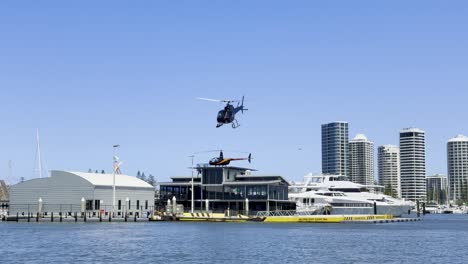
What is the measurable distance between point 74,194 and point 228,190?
36.8 metres

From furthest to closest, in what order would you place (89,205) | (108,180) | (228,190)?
1. (228,190)
2. (108,180)
3. (89,205)

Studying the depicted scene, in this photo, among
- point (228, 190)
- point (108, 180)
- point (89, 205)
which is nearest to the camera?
point (89, 205)

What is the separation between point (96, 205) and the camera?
15462cm

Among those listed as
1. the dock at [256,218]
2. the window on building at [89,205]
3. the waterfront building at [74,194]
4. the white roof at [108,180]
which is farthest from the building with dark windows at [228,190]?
the window on building at [89,205]

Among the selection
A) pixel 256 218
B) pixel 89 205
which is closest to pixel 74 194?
pixel 89 205

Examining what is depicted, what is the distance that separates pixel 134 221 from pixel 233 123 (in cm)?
4806

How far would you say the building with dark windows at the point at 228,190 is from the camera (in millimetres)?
167000

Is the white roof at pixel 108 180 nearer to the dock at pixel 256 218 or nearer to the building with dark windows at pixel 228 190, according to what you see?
the building with dark windows at pixel 228 190

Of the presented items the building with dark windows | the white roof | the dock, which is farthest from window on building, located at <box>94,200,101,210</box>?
the building with dark windows

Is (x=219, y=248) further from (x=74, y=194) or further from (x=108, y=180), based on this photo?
(x=108, y=180)

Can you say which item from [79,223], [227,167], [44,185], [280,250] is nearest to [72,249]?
[280,250]

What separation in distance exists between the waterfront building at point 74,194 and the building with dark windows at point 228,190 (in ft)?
39.6

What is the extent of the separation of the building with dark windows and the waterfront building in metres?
12.1

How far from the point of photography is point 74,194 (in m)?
155
